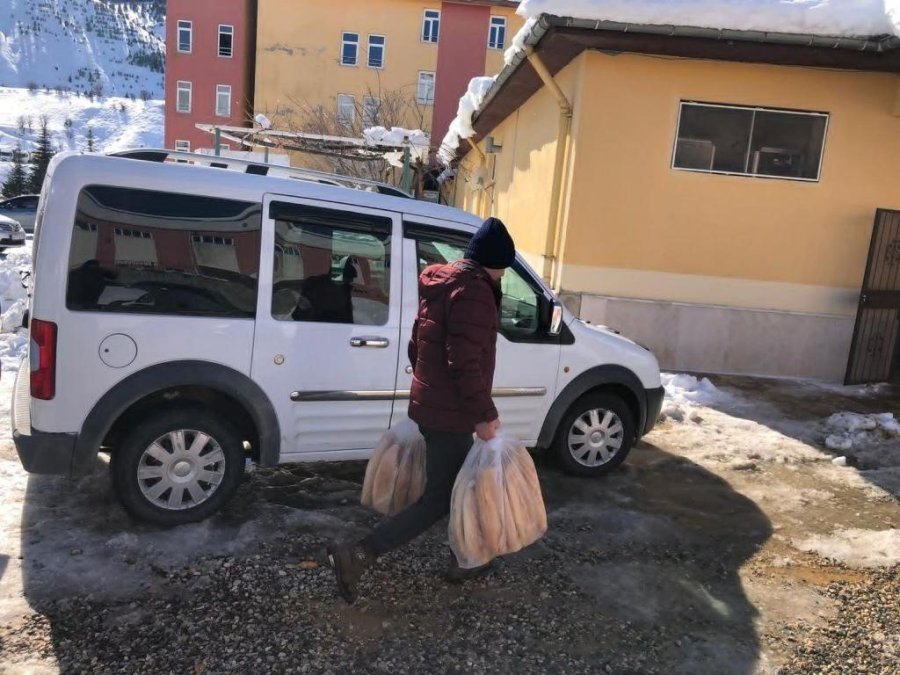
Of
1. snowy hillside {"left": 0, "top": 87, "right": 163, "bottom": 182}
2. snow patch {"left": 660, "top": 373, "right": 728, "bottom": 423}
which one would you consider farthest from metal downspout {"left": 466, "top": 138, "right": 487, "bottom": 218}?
snowy hillside {"left": 0, "top": 87, "right": 163, "bottom": 182}

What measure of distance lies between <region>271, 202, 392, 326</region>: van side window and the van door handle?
89 millimetres

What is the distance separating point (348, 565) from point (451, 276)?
1376 mm

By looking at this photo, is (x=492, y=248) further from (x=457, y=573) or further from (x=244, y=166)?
(x=244, y=166)

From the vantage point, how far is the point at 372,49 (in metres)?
35.2

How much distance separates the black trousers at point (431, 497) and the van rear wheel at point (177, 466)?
107 centimetres

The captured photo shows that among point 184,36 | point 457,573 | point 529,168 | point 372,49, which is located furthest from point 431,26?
point 457,573

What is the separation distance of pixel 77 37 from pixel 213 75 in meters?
191

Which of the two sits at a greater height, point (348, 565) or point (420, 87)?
point (420, 87)

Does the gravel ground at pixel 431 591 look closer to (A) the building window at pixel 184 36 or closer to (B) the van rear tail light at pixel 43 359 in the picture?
(B) the van rear tail light at pixel 43 359

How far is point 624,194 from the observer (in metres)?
8.45

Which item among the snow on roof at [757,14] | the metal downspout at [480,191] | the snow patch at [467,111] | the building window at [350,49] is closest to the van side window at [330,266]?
the snow on roof at [757,14]

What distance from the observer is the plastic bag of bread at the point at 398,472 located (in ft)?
11.5

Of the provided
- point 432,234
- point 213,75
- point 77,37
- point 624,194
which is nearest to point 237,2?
point 213,75

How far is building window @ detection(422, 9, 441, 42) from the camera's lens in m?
35.0
